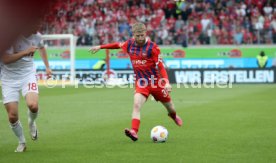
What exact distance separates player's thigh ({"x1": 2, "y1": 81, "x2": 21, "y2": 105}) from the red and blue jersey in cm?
248

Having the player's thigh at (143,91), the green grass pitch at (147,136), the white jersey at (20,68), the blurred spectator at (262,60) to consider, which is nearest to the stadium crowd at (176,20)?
the blurred spectator at (262,60)

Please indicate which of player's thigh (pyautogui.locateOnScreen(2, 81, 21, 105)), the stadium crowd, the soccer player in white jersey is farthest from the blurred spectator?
player's thigh (pyautogui.locateOnScreen(2, 81, 21, 105))

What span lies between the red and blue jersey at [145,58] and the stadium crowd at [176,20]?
2628cm

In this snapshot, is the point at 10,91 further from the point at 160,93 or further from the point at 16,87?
the point at 160,93

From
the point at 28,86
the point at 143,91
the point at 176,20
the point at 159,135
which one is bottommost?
the point at 176,20

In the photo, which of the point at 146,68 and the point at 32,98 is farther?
the point at 146,68

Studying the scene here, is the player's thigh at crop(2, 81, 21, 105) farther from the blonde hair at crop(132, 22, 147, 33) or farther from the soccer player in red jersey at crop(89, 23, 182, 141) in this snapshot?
the blonde hair at crop(132, 22, 147, 33)

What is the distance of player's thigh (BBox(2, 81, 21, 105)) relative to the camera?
322 inches

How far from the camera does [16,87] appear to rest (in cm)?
830

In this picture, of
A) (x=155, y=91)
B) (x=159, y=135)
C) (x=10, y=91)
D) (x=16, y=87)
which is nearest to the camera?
(x=10, y=91)

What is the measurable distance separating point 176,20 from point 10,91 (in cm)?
3134

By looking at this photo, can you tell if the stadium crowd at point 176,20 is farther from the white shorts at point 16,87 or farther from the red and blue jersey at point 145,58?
the white shorts at point 16,87

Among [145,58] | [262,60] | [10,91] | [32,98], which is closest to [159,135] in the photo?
[145,58]

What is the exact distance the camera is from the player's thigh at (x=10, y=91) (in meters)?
8.18
